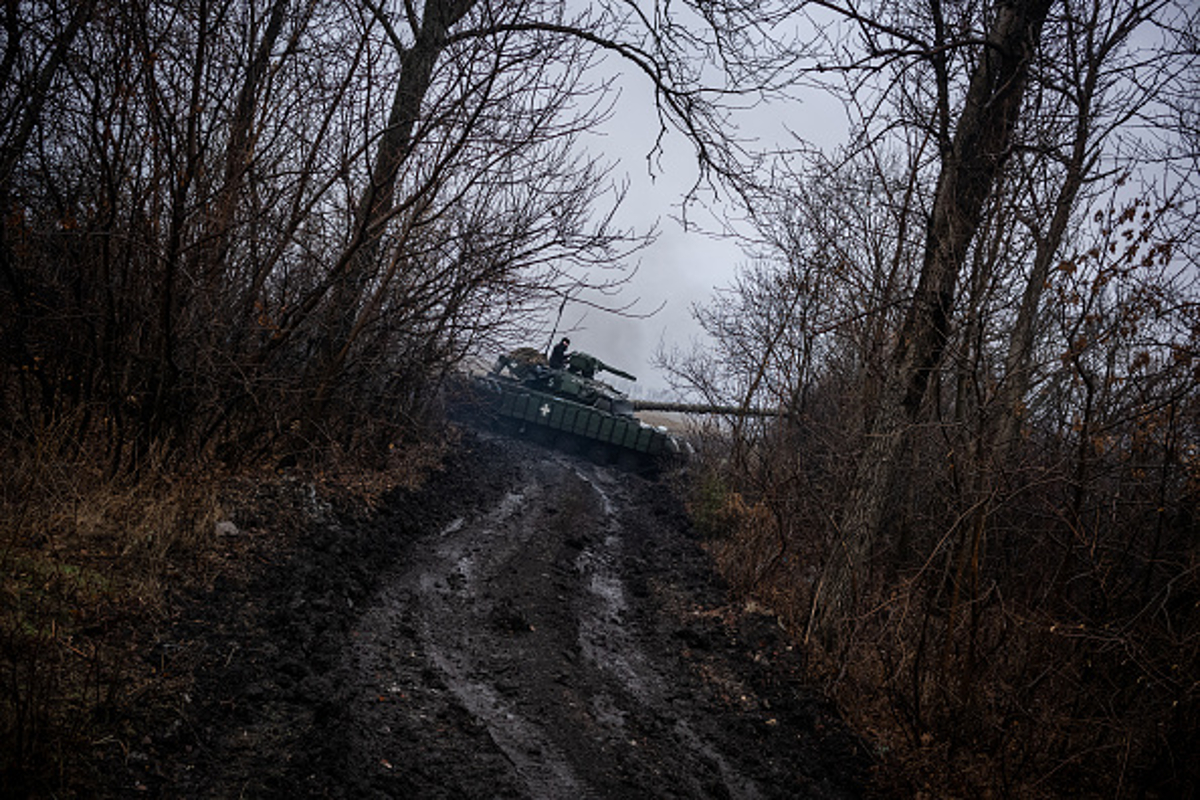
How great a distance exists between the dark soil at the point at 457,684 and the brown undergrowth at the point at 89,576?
0.36 ft

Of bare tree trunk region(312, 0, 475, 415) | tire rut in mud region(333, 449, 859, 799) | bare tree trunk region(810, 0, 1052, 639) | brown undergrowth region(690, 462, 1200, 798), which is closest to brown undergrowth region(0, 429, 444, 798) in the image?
tire rut in mud region(333, 449, 859, 799)

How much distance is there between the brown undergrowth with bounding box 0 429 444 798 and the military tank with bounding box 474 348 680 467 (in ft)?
39.9

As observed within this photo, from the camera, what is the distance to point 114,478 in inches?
201

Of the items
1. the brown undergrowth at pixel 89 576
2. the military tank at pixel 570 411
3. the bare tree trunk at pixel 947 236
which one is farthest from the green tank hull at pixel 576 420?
the bare tree trunk at pixel 947 236

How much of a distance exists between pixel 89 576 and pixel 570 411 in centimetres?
1502

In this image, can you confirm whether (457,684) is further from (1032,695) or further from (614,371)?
(614,371)

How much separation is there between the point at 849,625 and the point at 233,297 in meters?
5.80

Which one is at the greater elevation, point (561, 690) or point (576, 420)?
point (576, 420)

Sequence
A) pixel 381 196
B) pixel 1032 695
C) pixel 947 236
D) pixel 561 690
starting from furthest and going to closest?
1. pixel 381 196
2. pixel 947 236
3. pixel 561 690
4. pixel 1032 695

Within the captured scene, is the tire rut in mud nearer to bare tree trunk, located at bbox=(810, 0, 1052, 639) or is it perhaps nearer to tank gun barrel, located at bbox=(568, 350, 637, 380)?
bare tree trunk, located at bbox=(810, 0, 1052, 639)

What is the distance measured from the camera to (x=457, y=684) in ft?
14.8

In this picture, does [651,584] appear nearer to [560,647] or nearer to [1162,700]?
[560,647]

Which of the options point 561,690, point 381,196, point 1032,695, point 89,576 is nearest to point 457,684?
point 561,690

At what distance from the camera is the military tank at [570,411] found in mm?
18469
